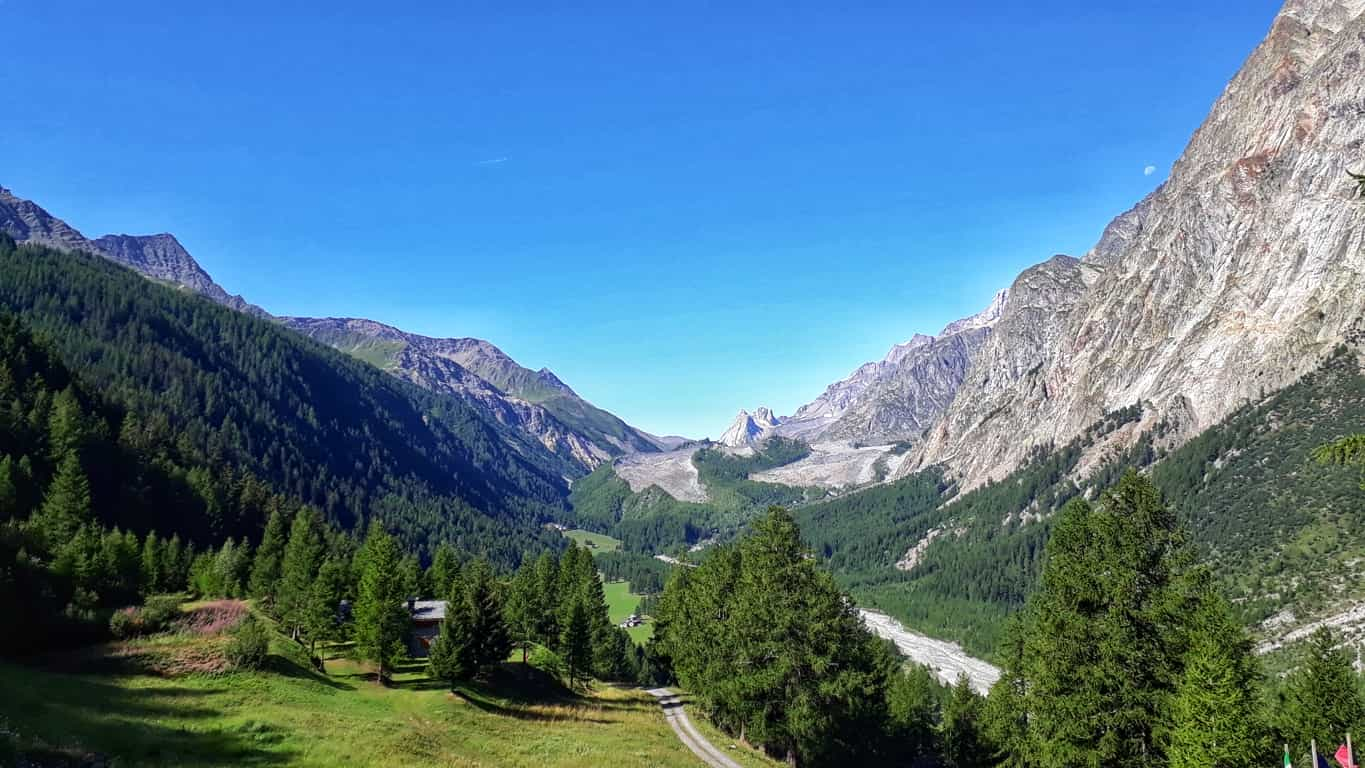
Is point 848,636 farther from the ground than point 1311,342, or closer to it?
closer to it

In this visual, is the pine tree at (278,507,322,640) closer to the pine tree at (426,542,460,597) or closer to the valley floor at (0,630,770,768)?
the valley floor at (0,630,770,768)

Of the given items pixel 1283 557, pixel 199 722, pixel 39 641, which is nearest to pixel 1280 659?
pixel 1283 557

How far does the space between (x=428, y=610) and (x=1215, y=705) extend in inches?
2766

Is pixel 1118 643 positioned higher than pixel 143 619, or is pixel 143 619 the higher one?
pixel 1118 643

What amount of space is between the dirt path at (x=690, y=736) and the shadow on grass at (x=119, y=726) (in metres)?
26.3

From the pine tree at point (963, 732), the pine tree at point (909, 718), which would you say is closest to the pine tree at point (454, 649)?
the pine tree at point (909, 718)

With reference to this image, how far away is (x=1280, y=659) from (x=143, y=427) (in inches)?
7933

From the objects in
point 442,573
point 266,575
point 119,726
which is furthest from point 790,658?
point 442,573

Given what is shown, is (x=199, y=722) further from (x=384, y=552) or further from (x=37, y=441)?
(x=37, y=441)

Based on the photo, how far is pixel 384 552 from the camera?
2164 inches

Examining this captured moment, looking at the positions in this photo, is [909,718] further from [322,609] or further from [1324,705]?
[322,609]

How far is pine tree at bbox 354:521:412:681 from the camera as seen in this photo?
50.5 meters

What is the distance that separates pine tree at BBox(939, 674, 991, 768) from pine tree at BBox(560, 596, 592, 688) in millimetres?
36149

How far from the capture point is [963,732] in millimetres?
62219
